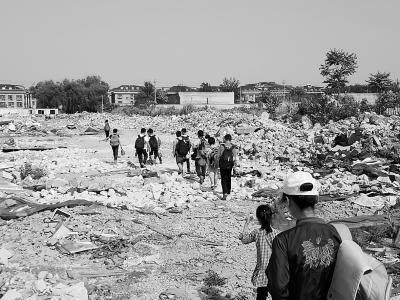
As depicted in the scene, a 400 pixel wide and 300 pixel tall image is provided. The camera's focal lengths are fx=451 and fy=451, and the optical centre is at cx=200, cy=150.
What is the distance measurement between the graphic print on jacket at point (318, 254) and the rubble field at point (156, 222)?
4.22 ft

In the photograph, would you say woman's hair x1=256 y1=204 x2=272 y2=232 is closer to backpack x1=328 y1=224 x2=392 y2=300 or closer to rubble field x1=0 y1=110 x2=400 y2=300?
rubble field x1=0 y1=110 x2=400 y2=300

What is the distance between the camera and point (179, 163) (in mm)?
13336

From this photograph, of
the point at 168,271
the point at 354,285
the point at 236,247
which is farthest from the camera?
the point at 236,247

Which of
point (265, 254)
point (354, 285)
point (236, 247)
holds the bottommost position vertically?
point (236, 247)

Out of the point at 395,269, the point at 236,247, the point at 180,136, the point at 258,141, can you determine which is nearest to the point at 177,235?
the point at 236,247

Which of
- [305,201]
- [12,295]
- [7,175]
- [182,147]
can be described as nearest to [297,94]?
[182,147]

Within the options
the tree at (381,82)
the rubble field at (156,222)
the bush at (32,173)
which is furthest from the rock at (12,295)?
the tree at (381,82)

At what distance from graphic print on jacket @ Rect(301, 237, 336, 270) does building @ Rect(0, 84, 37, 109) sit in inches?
4862

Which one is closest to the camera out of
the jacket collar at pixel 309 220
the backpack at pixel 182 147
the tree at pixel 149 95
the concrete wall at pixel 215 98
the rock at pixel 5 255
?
the jacket collar at pixel 309 220

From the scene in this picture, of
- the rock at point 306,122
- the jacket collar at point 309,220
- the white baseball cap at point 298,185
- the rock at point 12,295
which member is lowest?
the rock at point 12,295

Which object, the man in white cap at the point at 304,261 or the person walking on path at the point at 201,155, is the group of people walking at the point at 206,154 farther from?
the man in white cap at the point at 304,261

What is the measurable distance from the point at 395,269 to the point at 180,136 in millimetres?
7993

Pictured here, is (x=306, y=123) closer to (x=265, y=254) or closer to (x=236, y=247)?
(x=236, y=247)

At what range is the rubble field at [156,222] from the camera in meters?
5.94
